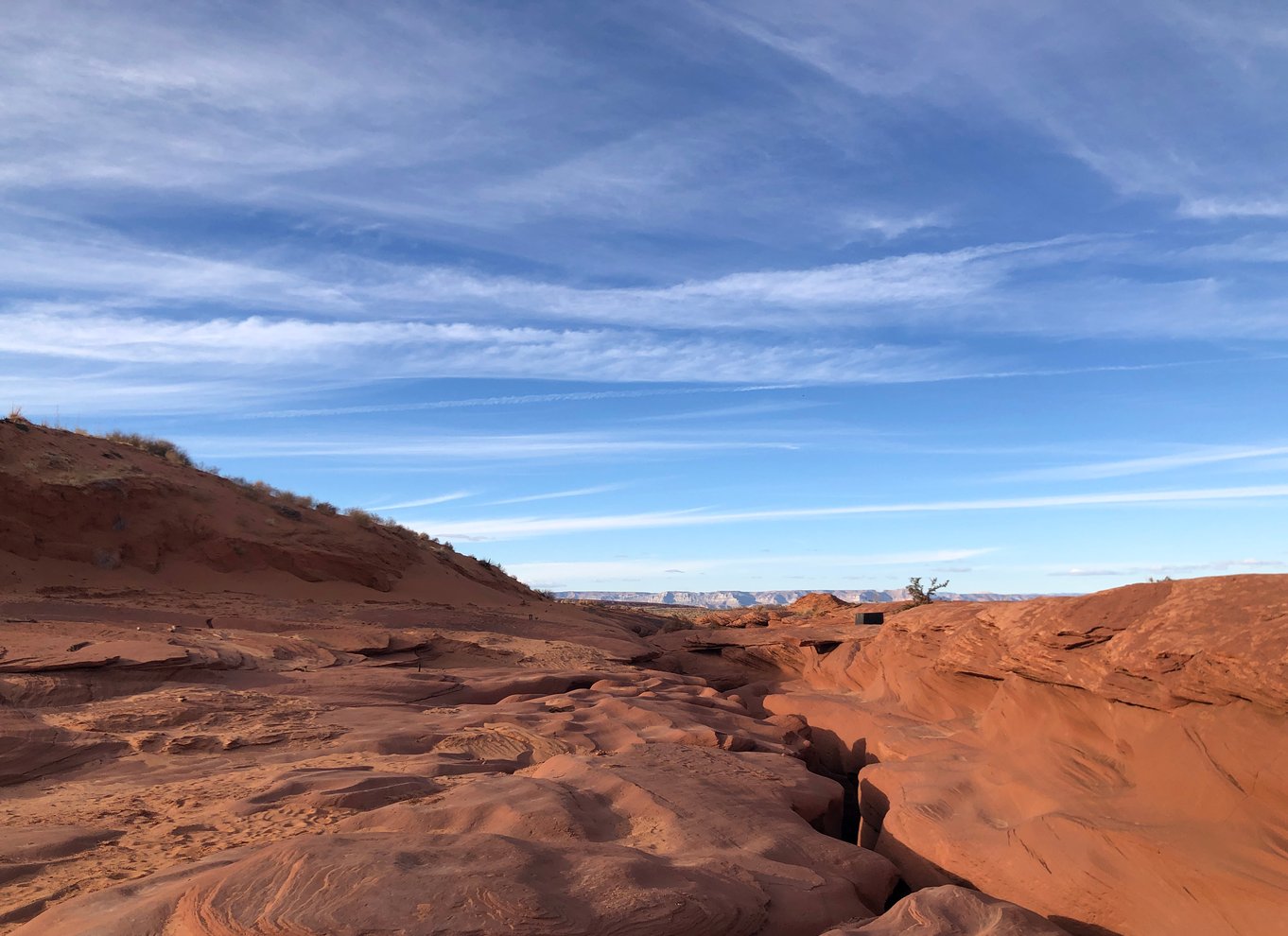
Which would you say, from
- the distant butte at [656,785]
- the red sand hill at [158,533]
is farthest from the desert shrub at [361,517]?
the distant butte at [656,785]

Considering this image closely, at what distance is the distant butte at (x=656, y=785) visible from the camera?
409cm

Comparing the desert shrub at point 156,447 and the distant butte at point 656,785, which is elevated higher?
the desert shrub at point 156,447

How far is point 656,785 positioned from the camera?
661cm

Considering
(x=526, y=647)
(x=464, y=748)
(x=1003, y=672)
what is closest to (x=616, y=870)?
(x=464, y=748)

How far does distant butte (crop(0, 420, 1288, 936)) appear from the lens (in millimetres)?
4090

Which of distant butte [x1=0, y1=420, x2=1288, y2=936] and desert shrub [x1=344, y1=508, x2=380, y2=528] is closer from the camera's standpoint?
distant butte [x1=0, y1=420, x2=1288, y2=936]

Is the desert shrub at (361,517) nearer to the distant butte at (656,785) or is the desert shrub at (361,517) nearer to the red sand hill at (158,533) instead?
the red sand hill at (158,533)

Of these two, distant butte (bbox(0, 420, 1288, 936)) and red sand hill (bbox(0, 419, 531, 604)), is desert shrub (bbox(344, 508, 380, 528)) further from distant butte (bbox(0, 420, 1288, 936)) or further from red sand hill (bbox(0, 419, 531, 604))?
distant butte (bbox(0, 420, 1288, 936))

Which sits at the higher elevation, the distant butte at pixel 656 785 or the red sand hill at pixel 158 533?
the red sand hill at pixel 158 533

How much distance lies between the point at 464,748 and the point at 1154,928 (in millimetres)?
5700

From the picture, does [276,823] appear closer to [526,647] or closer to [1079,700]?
[1079,700]

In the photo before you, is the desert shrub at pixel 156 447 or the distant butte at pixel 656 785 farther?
the desert shrub at pixel 156 447

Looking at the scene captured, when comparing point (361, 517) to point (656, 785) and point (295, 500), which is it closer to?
point (295, 500)

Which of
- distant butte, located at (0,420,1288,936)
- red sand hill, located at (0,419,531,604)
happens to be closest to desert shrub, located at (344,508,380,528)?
red sand hill, located at (0,419,531,604)
